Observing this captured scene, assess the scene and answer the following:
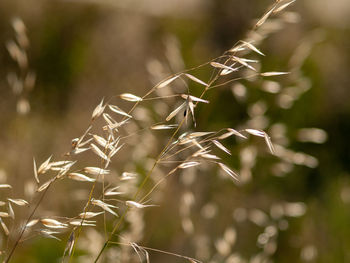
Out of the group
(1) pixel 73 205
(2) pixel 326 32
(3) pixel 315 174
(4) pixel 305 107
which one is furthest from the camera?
(2) pixel 326 32

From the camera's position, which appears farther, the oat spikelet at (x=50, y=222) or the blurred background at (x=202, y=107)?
the blurred background at (x=202, y=107)

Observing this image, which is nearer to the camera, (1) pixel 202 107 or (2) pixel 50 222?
(2) pixel 50 222

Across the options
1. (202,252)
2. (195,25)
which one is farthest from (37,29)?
(202,252)

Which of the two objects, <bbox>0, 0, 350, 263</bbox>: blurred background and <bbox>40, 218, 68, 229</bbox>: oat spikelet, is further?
<bbox>0, 0, 350, 263</bbox>: blurred background

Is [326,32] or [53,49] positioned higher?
[53,49]

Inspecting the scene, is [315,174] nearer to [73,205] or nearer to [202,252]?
[73,205]

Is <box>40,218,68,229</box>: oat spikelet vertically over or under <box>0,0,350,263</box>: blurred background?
over

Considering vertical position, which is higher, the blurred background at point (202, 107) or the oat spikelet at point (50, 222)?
the oat spikelet at point (50, 222)

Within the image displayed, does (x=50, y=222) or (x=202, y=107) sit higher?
(x=50, y=222)
